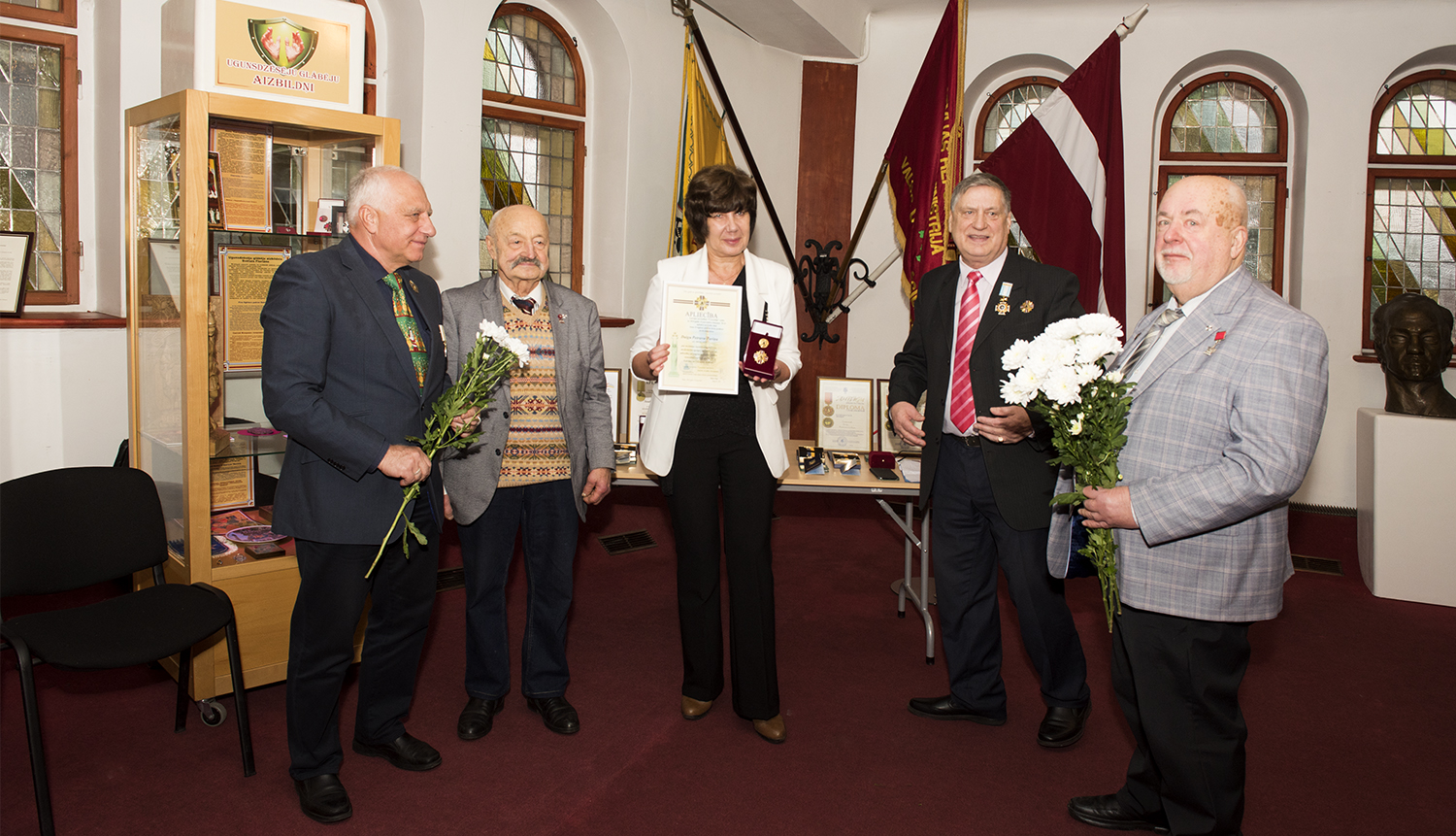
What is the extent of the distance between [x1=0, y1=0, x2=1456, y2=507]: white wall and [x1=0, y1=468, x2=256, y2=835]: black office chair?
7.56 ft

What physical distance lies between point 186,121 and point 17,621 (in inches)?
61.5

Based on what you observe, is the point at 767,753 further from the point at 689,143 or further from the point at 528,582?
the point at 689,143

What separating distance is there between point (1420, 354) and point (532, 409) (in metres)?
5.13

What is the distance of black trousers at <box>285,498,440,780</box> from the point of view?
99.8 inches

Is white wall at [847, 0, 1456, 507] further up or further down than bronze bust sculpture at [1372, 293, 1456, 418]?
further up

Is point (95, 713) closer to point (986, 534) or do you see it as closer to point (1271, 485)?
point (986, 534)

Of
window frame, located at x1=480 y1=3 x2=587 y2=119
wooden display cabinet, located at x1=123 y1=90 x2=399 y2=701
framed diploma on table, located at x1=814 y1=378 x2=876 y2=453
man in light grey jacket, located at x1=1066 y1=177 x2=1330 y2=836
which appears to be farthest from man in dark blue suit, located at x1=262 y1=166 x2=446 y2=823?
window frame, located at x1=480 y1=3 x2=587 y2=119

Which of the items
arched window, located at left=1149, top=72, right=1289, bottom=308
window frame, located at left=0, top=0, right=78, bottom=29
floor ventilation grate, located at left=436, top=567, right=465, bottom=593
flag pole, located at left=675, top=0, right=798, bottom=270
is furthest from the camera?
arched window, located at left=1149, top=72, right=1289, bottom=308

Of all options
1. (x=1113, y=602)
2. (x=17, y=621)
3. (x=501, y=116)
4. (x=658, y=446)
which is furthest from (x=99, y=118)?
(x=1113, y=602)

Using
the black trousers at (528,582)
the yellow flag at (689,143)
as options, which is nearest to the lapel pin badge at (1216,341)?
the black trousers at (528,582)

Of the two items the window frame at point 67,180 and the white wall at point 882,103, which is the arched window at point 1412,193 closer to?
the white wall at point 882,103

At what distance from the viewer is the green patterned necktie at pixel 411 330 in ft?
8.65

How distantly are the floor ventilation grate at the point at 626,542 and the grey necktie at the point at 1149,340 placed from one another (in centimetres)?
347

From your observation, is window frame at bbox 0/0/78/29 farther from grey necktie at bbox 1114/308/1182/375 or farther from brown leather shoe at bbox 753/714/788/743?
grey necktie at bbox 1114/308/1182/375
